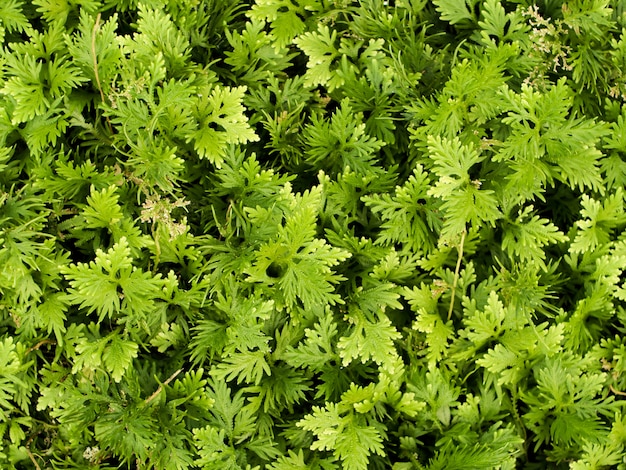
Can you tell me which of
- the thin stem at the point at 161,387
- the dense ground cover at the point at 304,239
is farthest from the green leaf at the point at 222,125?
the thin stem at the point at 161,387

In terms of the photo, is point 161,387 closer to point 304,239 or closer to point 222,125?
point 304,239

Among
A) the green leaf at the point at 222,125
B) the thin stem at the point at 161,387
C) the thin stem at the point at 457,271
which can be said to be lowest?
the thin stem at the point at 161,387

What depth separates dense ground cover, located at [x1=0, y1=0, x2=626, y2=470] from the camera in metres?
2.09

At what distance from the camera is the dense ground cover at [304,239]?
2.09 m

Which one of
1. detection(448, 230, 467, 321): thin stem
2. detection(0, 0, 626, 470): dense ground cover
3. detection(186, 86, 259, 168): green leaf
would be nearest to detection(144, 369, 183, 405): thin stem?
detection(0, 0, 626, 470): dense ground cover

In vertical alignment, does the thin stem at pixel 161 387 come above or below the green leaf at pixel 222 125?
below

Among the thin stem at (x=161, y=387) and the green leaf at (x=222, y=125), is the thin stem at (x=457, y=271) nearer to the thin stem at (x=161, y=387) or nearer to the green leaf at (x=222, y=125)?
the green leaf at (x=222, y=125)

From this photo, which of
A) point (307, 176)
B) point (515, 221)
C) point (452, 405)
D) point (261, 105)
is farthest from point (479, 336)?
point (261, 105)

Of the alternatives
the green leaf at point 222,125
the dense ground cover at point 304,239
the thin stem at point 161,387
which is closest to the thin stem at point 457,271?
the dense ground cover at point 304,239

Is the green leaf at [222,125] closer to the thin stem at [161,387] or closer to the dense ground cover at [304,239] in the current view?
the dense ground cover at [304,239]

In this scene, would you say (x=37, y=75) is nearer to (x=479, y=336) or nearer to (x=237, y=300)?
(x=237, y=300)

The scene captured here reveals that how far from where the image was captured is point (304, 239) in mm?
2061

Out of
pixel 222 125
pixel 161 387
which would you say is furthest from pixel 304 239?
pixel 161 387

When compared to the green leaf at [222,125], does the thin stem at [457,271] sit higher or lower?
lower
